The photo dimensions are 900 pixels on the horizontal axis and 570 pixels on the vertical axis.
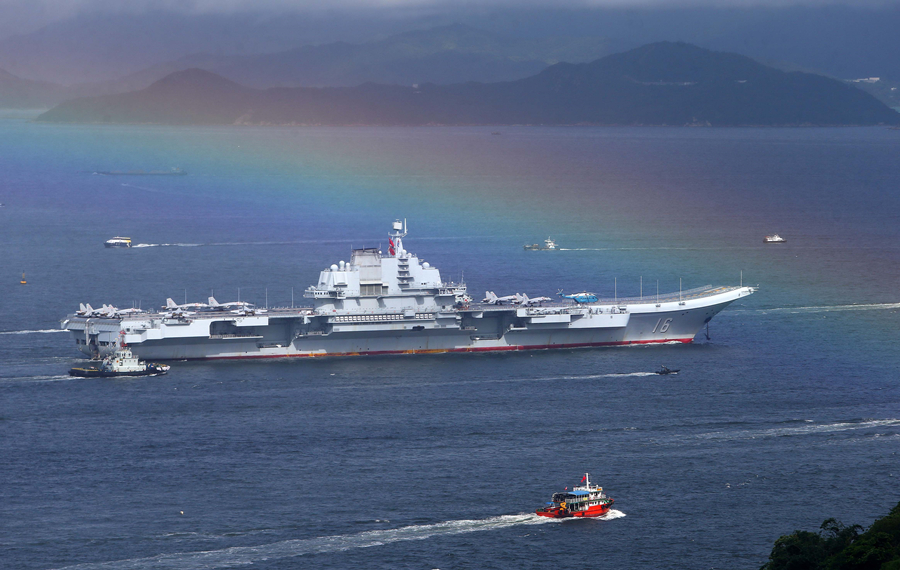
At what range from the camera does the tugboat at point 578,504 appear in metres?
40.4

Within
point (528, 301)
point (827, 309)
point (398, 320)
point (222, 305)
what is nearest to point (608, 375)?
point (528, 301)

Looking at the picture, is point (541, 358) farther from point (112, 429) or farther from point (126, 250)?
point (126, 250)

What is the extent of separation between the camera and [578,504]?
133 feet

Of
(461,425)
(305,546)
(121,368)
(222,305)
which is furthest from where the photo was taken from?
(222,305)

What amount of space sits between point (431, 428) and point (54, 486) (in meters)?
14.7

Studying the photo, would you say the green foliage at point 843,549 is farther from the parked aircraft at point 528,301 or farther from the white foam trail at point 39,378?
the white foam trail at point 39,378

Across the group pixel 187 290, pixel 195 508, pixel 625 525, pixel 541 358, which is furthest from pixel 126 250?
pixel 625 525

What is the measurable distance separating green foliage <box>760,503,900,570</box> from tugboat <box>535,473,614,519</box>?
662 cm

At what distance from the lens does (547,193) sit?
14712cm

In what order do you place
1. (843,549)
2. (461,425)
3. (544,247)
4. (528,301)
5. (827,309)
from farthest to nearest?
1. (544,247)
2. (827,309)
3. (528,301)
4. (461,425)
5. (843,549)

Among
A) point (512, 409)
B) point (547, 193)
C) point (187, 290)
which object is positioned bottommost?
point (512, 409)

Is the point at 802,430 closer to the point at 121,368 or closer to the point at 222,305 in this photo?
the point at 222,305

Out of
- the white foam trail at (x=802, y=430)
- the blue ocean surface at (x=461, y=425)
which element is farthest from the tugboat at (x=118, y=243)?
the white foam trail at (x=802, y=430)

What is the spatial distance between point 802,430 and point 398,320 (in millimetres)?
23435
